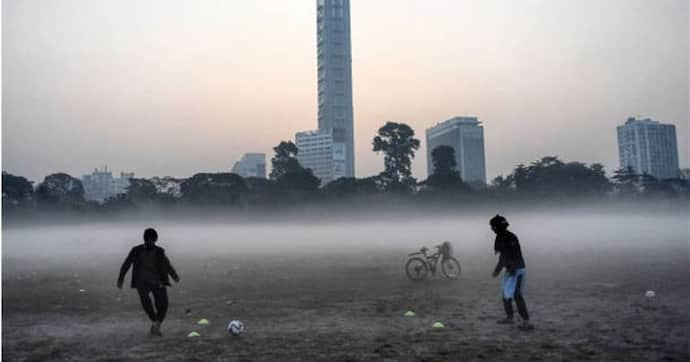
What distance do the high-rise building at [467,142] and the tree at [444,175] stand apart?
68558 mm

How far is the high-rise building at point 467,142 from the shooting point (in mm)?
150375

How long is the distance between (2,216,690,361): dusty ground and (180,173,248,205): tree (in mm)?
58126

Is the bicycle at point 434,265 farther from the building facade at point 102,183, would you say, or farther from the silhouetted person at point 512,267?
the building facade at point 102,183

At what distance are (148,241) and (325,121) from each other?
577 feet

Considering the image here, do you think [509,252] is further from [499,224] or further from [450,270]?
[450,270]

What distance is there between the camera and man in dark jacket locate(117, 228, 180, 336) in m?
9.16

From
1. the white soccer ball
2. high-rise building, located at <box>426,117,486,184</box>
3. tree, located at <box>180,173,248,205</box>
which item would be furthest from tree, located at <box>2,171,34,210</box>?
high-rise building, located at <box>426,117,486,184</box>

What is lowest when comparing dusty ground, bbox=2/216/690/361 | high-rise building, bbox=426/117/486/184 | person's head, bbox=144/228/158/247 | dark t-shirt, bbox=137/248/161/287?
dusty ground, bbox=2/216/690/361

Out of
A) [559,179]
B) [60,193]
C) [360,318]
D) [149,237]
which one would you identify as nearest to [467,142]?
[559,179]

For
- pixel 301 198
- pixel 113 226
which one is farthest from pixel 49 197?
pixel 301 198

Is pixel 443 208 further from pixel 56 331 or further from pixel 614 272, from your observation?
pixel 56 331

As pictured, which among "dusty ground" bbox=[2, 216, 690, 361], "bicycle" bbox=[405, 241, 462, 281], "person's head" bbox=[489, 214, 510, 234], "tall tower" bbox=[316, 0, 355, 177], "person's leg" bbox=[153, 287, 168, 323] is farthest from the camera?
"tall tower" bbox=[316, 0, 355, 177]

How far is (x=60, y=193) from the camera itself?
78000 millimetres

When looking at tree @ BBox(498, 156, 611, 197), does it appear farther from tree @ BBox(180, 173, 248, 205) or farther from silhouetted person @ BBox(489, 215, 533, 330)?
silhouetted person @ BBox(489, 215, 533, 330)
